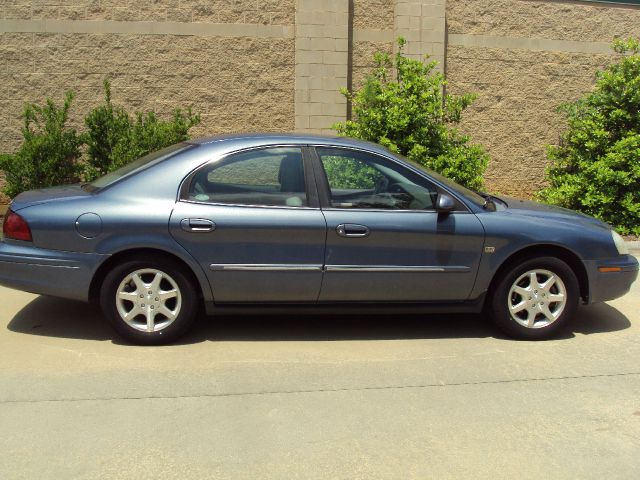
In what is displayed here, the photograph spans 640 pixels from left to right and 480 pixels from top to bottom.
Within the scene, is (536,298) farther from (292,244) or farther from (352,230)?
(292,244)

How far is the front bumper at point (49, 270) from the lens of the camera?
17.1 feet

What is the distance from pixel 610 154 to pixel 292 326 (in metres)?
5.95

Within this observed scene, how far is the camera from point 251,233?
5.28 meters

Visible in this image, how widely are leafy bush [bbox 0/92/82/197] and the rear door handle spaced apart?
5.45 metres

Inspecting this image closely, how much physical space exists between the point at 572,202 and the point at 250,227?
21.4 feet

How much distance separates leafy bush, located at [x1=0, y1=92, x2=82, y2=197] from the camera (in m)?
9.81

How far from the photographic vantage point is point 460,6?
1203 cm

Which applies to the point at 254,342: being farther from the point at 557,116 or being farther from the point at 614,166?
the point at 557,116

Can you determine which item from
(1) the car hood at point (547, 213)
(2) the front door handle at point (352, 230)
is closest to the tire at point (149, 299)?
(2) the front door handle at point (352, 230)

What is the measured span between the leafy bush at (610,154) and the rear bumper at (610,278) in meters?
4.18

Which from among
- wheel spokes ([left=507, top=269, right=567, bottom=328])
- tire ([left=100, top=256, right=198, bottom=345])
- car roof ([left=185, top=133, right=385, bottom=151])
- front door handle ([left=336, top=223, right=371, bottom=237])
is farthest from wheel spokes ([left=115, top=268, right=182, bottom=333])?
wheel spokes ([left=507, top=269, right=567, bottom=328])

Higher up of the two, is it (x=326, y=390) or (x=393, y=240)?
(x=393, y=240)

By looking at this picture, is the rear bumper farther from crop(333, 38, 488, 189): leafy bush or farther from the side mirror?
crop(333, 38, 488, 189): leafy bush

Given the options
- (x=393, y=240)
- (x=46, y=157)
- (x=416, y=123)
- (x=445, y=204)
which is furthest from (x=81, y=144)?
(x=445, y=204)
